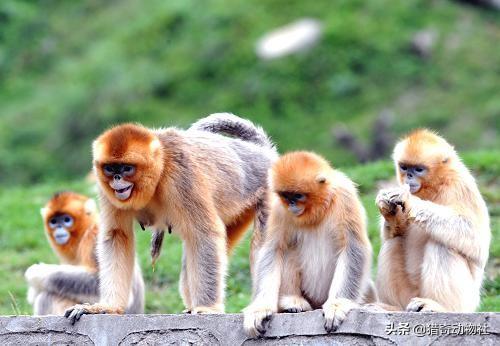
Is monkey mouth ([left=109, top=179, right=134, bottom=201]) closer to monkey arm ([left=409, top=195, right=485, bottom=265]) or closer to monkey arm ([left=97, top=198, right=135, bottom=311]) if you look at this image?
monkey arm ([left=97, top=198, right=135, bottom=311])

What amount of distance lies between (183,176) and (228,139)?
1048mm

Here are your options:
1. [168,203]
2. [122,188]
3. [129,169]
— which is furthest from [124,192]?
[168,203]

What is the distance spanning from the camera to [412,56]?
19.3 meters

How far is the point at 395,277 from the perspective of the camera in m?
6.84

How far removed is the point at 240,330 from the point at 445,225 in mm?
1406

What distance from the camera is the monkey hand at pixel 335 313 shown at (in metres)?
6.09

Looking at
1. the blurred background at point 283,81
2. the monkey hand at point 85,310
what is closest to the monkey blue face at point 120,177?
the monkey hand at point 85,310

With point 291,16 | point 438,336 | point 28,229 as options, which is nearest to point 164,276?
point 28,229

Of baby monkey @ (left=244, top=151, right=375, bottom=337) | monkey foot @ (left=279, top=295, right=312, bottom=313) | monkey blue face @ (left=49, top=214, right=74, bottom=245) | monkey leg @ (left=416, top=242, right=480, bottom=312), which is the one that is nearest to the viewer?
monkey leg @ (left=416, top=242, right=480, bottom=312)

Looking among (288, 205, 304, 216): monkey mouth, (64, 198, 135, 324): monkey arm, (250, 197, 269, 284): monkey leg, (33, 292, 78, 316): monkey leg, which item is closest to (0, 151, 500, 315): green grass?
(33, 292, 78, 316): monkey leg

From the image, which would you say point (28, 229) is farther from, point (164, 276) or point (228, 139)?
point (228, 139)

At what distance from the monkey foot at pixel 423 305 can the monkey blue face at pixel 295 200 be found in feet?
2.92

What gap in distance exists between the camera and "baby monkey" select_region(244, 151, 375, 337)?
6.58 m

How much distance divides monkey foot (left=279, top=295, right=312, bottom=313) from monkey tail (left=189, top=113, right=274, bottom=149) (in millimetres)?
2095
